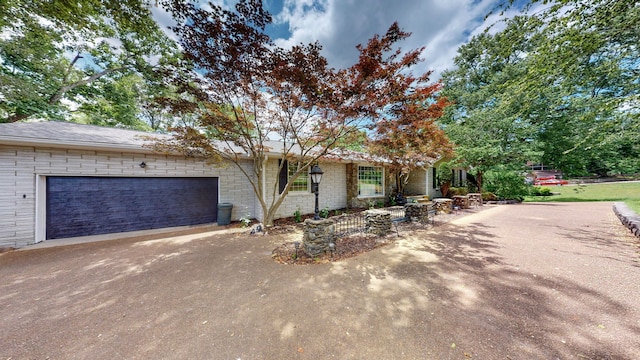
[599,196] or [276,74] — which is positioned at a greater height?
[276,74]

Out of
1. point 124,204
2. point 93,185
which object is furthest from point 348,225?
point 93,185

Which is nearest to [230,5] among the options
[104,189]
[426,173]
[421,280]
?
[104,189]

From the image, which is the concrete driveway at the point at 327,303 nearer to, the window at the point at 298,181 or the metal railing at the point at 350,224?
the metal railing at the point at 350,224

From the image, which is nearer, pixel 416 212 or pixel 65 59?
pixel 416 212

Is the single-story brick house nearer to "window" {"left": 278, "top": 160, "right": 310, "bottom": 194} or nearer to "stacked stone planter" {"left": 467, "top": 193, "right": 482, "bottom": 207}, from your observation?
"window" {"left": 278, "top": 160, "right": 310, "bottom": 194}

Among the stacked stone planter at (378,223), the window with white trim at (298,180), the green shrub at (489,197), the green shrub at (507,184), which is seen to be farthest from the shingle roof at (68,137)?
the green shrub at (507,184)

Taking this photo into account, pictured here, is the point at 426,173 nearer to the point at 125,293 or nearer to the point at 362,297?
the point at 362,297

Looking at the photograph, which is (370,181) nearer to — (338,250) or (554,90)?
(338,250)

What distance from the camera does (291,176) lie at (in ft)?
28.0

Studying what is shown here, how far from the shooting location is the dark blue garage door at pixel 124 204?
598 centimetres

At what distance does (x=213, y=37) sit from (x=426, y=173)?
13510mm

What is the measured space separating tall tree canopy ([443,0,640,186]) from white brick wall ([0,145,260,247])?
39.6ft

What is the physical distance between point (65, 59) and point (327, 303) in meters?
19.1

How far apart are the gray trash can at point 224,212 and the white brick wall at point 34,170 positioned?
204 cm
